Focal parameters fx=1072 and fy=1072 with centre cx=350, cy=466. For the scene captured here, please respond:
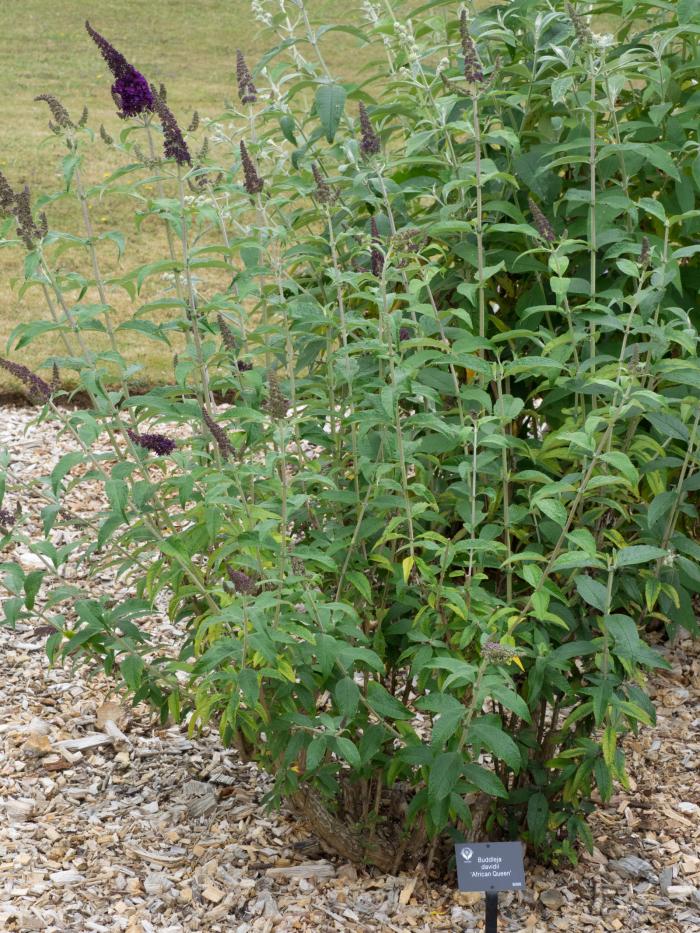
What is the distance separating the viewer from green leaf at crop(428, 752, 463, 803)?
2225mm

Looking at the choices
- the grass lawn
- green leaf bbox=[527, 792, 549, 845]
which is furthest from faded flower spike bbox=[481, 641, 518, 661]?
the grass lawn

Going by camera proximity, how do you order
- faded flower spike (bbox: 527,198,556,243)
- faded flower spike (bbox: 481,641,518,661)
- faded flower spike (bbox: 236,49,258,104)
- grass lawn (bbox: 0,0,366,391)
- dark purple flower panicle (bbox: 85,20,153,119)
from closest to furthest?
faded flower spike (bbox: 481,641,518,661) → dark purple flower panicle (bbox: 85,20,153,119) → faded flower spike (bbox: 527,198,556,243) → faded flower spike (bbox: 236,49,258,104) → grass lawn (bbox: 0,0,366,391)

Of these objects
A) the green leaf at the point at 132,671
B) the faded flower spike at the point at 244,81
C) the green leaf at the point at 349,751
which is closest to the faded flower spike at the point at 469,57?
the faded flower spike at the point at 244,81

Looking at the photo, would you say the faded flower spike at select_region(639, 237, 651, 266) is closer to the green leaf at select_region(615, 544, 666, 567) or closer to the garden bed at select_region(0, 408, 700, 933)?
the green leaf at select_region(615, 544, 666, 567)

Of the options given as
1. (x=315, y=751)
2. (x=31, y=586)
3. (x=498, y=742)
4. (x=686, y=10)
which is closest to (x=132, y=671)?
(x=31, y=586)

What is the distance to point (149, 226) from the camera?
375 inches

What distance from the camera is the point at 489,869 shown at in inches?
86.5

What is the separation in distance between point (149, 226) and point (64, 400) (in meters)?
3.82

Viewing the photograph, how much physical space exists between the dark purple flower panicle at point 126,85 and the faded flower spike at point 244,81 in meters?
0.25

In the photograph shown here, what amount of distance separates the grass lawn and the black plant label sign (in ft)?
14.5

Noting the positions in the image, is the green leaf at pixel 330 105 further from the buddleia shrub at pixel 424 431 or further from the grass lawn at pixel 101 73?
the grass lawn at pixel 101 73

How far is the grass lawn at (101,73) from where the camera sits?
8258 mm

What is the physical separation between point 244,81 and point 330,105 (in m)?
0.20

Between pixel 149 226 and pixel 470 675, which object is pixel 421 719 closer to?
pixel 470 675
